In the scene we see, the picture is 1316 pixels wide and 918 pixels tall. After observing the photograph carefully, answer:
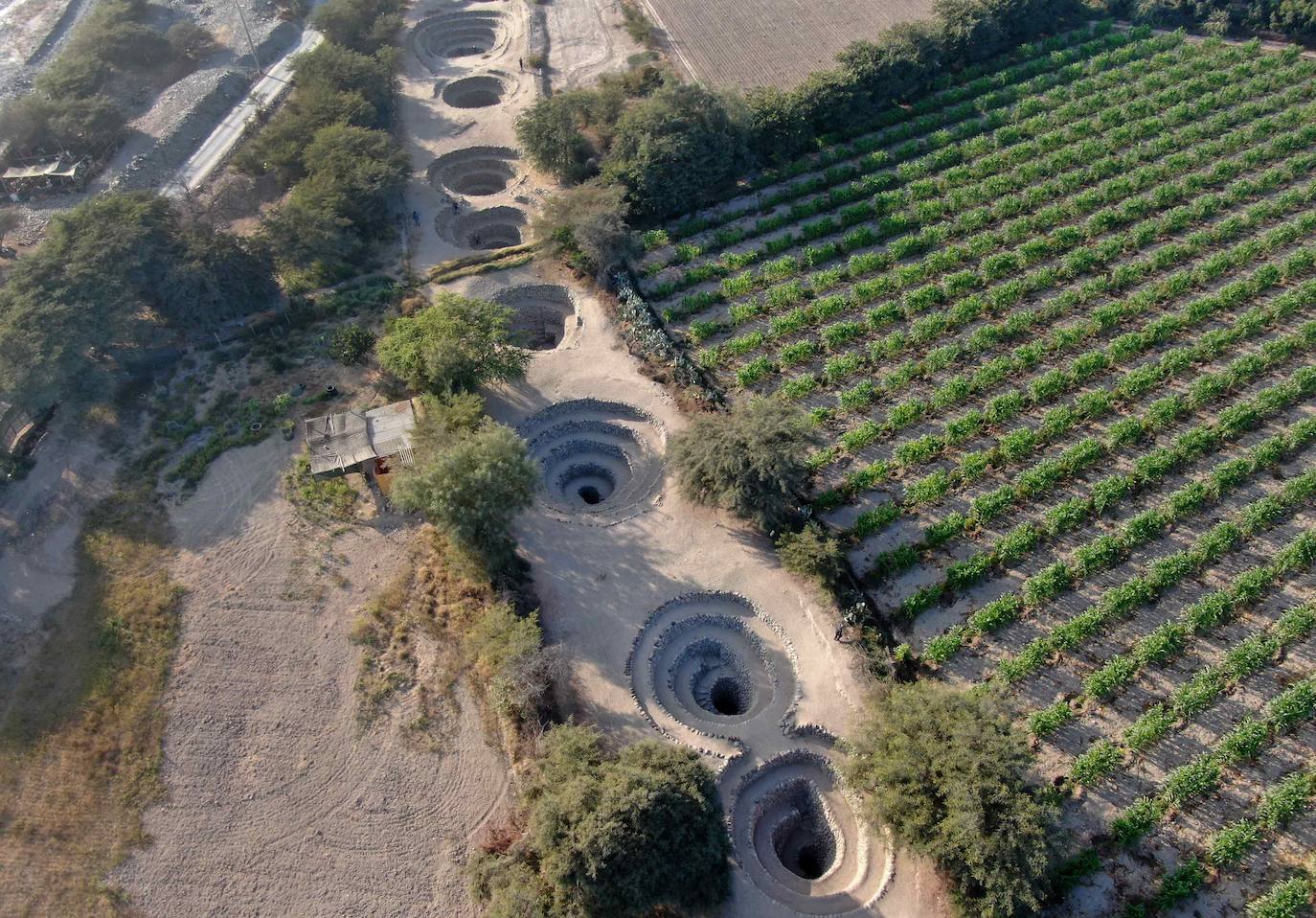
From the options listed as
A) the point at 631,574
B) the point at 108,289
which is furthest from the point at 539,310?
→ the point at 108,289

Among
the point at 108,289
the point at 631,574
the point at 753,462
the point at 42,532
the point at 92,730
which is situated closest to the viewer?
the point at 92,730

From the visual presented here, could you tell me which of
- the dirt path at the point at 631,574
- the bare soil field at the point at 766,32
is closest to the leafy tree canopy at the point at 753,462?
the dirt path at the point at 631,574

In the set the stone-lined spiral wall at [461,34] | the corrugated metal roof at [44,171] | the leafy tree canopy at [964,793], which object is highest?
the stone-lined spiral wall at [461,34]

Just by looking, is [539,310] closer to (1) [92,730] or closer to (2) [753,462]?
(2) [753,462]

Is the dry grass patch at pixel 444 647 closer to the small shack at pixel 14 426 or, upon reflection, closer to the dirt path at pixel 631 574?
the dirt path at pixel 631 574

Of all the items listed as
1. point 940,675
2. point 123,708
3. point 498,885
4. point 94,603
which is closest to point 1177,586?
point 940,675

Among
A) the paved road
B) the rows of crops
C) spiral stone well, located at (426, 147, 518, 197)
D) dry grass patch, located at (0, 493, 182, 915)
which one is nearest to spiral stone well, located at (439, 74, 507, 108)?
spiral stone well, located at (426, 147, 518, 197)
